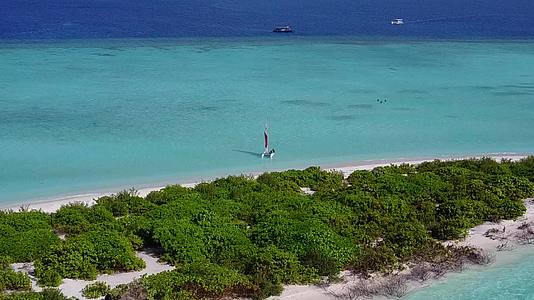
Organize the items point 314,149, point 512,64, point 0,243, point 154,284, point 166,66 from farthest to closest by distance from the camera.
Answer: point 512,64 → point 166,66 → point 314,149 → point 0,243 → point 154,284

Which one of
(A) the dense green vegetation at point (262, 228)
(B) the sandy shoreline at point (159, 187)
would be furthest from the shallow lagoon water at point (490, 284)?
(B) the sandy shoreline at point (159, 187)

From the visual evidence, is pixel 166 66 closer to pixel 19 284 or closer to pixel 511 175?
pixel 511 175

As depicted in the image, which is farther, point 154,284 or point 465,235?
point 465,235

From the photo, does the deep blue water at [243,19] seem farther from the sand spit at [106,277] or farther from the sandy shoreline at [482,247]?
the sandy shoreline at [482,247]

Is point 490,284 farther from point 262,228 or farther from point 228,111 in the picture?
point 228,111

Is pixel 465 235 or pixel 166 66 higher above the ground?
pixel 166 66

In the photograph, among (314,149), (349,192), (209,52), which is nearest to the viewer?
(349,192)

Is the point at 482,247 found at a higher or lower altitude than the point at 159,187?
lower

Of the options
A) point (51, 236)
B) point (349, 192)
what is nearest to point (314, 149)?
point (349, 192)

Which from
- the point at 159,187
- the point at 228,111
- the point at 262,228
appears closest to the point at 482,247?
the point at 262,228
